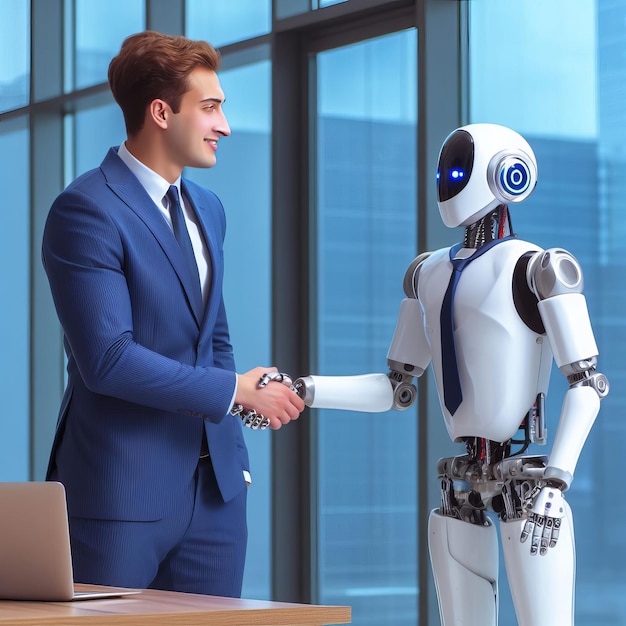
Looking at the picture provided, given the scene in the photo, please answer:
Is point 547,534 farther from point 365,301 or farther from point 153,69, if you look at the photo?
point 365,301

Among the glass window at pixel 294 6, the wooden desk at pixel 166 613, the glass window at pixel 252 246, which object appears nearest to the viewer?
the wooden desk at pixel 166 613

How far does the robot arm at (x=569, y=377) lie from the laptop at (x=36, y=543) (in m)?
0.99

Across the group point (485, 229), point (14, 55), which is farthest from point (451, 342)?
point (14, 55)

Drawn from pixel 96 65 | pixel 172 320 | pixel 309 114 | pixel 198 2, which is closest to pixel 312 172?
pixel 309 114

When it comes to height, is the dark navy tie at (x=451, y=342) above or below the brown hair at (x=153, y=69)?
below

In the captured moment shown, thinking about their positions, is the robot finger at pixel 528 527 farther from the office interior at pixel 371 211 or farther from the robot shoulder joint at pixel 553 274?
the office interior at pixel 371 211

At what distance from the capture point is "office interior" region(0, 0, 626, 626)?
336cm

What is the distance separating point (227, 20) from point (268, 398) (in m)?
2.77

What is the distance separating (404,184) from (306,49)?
0.67 m

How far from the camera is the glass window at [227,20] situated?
Result: 4598 millimetres

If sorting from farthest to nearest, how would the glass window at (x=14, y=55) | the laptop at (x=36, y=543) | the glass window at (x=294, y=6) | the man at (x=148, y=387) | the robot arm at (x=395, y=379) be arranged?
the glass window at (x=14, y=55) < the glass window at (x=294, y=6) < the robot arm at (x=395, y=379) < the man at (x=148, y=387) < the laptop at (x=36, y=543)

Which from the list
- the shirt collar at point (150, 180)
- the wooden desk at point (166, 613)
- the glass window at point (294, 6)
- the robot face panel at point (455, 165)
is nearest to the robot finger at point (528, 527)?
the robot face panel at point (455, 165)

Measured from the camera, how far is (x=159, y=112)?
7.88ft

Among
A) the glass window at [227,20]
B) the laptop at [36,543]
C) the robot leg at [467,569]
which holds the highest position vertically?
the glass window at [227,20]
